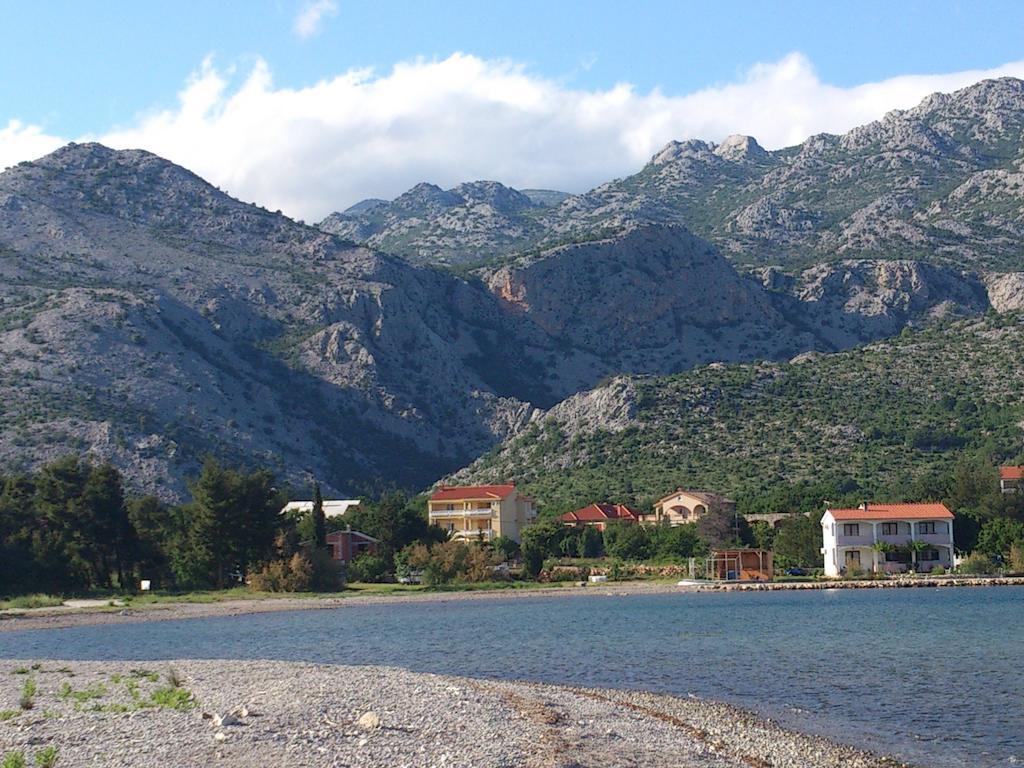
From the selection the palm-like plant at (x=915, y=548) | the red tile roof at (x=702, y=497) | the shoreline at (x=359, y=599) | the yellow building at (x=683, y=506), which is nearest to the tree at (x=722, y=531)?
the red tile roof at (x=702, y=497)

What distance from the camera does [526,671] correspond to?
35344 mm

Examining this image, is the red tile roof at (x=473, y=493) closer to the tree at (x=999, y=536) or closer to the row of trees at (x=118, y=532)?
the row of trees at (x=118, y=532)

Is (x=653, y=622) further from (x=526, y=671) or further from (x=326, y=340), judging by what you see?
(x=326, y=340)

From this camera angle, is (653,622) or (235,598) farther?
(235,598)

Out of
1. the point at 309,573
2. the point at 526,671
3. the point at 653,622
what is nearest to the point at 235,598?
the point at 309,573

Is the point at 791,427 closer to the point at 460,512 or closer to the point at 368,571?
the point at 460,512

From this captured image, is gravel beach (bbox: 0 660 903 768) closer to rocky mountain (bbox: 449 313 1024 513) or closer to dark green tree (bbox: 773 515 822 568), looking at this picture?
dark green tree (bbox: 773 515 822 568)

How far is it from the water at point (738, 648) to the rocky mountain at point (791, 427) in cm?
3866

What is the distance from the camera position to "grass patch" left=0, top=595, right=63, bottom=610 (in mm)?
62656

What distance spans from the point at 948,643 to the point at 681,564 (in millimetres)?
46278

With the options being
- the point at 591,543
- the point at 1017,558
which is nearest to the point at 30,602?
the point at 591,543

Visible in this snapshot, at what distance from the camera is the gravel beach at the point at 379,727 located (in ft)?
62.2

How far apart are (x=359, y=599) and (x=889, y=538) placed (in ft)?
106

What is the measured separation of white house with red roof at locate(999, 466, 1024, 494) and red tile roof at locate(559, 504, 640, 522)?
26807 mm
